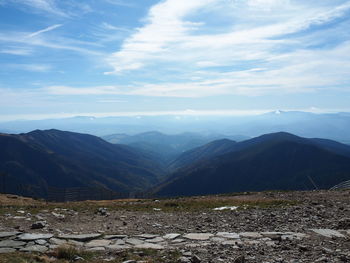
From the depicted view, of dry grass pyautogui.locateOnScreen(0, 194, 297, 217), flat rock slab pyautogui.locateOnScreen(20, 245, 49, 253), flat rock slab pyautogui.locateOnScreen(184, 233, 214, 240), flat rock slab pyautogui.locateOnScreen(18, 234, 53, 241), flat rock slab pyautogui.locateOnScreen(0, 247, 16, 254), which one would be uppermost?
flat rock slab pyautogui.locateOnScreen(0, 247, 16, 254)

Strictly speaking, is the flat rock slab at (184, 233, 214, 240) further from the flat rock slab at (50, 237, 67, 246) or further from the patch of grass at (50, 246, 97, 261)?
the flat rock slab at (50, 237, 67, 246)

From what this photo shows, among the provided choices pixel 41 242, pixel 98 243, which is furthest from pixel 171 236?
pixel 41 242

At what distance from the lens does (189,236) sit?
11188mm

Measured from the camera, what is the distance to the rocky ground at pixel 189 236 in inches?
349

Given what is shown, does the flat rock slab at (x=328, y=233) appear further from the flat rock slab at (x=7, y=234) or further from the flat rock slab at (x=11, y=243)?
the flat rock slab at (x=7, y=234)

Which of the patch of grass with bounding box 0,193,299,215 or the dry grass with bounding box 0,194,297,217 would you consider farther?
the dry grass with bounding box 0,194,297,217

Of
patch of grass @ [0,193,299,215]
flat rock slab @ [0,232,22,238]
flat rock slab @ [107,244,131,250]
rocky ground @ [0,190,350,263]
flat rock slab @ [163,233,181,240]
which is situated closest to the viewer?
rocky ground @ [0,190,350,263]

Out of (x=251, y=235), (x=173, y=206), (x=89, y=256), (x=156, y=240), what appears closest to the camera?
(x=89, y=256)

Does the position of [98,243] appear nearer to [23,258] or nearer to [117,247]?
[117,247]

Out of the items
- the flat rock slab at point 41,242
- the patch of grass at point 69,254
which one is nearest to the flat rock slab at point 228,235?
the patch of grass at point 69,254

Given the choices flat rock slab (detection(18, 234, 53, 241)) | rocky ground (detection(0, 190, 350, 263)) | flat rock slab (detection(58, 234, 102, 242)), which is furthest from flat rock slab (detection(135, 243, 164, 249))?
flat rock slab (detection(18, 234, 53, 241))

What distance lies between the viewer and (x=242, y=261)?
830cm

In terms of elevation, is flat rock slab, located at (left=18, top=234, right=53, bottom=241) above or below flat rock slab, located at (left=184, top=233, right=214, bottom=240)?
above

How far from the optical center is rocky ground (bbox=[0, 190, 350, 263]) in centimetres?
886
